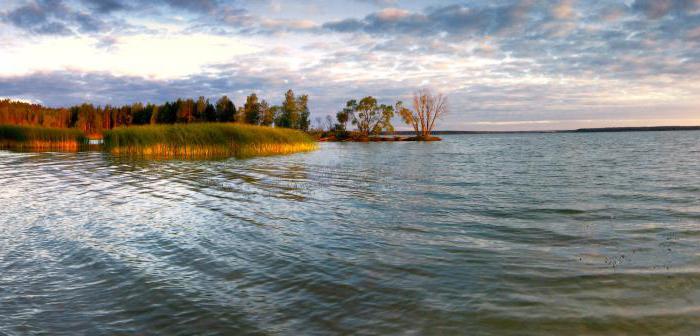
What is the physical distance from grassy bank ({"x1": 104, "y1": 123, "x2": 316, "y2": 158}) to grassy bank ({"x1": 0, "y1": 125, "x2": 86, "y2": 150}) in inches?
528

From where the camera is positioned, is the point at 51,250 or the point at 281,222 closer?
the point at 51,250

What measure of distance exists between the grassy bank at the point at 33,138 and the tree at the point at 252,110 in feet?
170

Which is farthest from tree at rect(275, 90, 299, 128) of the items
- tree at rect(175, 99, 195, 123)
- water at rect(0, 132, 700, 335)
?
water at rect(0, 132, 700, 335)

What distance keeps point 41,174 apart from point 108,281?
16.5 m

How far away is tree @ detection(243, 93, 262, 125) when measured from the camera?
322 ft

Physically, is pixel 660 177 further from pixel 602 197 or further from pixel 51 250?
pixel 51 250

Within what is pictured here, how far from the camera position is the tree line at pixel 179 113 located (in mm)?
85594

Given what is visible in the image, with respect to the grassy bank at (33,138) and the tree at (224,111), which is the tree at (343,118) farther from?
the grassy bank at (33,138)

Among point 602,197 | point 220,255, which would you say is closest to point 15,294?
point 220,255

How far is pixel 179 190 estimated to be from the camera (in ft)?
46.4

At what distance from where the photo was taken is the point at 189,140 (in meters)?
33.5

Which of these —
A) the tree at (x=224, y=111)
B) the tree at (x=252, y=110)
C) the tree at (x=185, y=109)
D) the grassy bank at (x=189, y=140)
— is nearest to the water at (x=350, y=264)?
the grassy bank at (x=189, y=140)

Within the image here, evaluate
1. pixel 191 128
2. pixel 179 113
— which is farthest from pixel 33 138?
pixel 179 113

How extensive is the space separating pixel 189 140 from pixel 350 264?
30347 mm
